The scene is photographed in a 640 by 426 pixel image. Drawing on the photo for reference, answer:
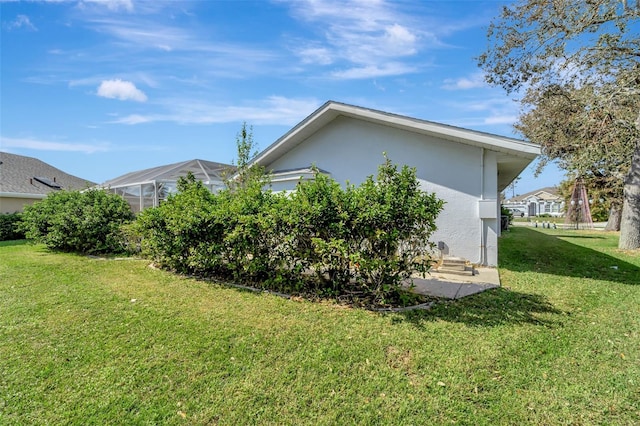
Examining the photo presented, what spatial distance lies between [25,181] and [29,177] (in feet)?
2.58

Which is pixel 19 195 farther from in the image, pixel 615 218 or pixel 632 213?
pixel 615 218

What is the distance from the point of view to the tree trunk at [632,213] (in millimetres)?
13078

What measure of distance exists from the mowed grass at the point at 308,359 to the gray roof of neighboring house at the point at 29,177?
53.0ft

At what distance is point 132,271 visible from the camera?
322 inches

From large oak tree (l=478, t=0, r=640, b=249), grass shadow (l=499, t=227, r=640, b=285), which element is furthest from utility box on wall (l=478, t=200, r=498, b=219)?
large oak tree (l=478, t=0, r=640, b=249)

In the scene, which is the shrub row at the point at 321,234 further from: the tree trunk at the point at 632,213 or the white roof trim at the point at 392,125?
the tree trunk at the point at 632,213

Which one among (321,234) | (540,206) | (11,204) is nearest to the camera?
(321,234)

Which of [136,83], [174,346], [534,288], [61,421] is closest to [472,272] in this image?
[534,288]

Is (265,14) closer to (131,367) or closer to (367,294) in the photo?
(367,294)

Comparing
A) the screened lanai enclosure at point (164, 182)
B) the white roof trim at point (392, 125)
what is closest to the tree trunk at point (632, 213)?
the white roof trim at point (392, 125)

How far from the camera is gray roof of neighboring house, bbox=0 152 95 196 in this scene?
19.1m

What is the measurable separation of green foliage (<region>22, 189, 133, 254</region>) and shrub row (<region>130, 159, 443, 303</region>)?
5.34 meters

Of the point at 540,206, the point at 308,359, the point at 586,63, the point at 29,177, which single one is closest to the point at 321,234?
the point at 308,359

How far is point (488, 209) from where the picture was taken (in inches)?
339
